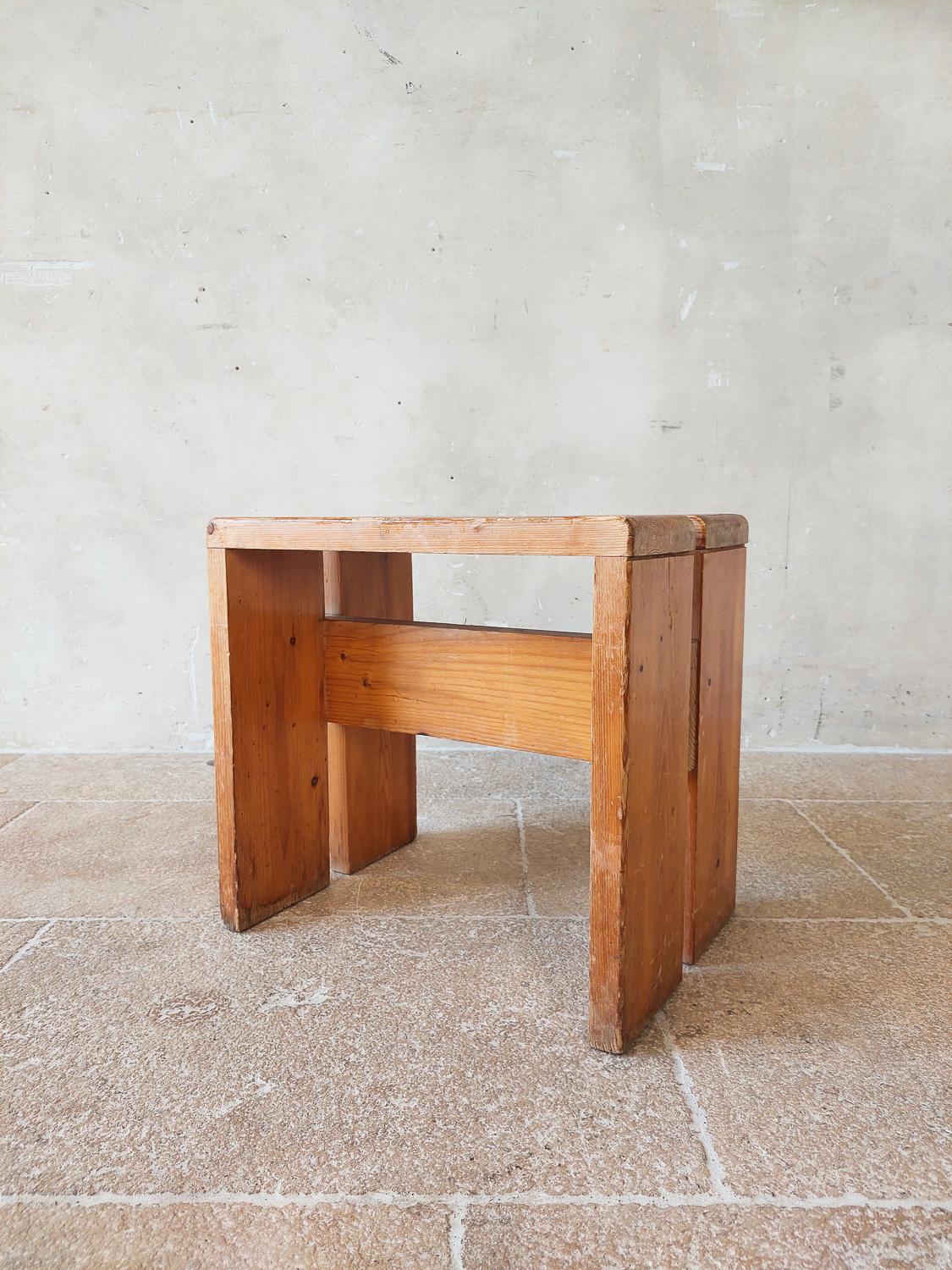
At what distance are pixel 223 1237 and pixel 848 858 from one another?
1506mm

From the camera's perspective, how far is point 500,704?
56.9 inches

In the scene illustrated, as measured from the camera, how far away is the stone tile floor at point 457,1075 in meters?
0.90

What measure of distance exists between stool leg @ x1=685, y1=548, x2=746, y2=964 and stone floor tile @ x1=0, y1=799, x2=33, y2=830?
5.46 ft

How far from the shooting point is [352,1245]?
88cm

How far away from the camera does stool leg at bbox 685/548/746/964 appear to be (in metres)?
1.40

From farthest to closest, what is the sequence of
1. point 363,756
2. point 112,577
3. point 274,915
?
point 112,577 → point 363,756 → point 274,915

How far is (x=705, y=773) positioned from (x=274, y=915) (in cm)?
83

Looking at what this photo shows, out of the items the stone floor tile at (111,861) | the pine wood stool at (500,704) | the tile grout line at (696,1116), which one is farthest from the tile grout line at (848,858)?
the stone floor tile at (111,861)

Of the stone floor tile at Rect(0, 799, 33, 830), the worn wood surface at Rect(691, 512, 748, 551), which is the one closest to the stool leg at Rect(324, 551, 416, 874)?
the worn wood surface at Rect(691, 512, 748, 551)

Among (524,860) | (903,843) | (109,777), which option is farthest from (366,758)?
(903,843)

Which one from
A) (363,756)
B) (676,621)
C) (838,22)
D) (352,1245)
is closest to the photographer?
(352,1245)

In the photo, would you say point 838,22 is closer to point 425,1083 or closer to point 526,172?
point 526,172

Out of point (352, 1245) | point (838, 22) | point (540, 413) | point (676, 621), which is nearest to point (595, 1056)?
point (352, 1245)

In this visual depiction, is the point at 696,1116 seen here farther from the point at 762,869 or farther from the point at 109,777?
the point at 109,777
